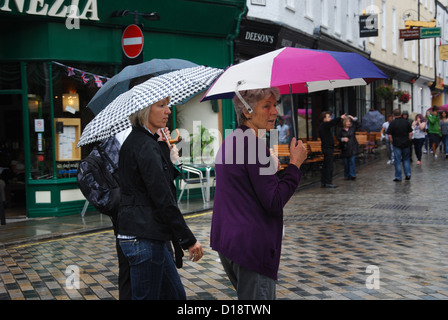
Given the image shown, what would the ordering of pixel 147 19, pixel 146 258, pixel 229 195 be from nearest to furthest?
pixel 229 195 < pixel 146 258 < pixel 147 19

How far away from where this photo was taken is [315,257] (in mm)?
7145

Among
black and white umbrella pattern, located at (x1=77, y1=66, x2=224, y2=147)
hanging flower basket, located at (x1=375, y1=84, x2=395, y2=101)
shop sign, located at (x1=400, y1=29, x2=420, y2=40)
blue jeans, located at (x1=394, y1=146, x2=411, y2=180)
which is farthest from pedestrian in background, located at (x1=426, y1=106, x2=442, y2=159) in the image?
black and white umbrella pattern, located at (x1=77, y1=66, x2=224, y2=147)

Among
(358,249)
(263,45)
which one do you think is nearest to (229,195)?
(358,249)

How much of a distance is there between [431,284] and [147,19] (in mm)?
9192

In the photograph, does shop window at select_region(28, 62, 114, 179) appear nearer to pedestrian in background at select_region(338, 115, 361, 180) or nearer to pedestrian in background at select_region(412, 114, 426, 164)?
pedestrian in background at select_region(338, 115, 361, 180)

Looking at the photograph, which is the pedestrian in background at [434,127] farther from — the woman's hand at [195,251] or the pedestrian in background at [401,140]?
the woman's hand at [195,251]

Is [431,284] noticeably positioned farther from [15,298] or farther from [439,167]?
[439,167]

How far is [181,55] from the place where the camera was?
14312 millimetres

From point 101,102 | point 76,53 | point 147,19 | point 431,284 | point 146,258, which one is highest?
point 147,19

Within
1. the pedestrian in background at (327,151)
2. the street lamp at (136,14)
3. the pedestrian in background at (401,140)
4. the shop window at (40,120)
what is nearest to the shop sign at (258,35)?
the pedestrian in background at (327,151)

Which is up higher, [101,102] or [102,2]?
[102,2]

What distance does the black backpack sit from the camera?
4164 mm

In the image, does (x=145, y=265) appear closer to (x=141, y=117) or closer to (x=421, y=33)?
(x=141, y=117)

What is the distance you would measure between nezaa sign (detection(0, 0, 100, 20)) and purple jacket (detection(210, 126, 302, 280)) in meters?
9.01
